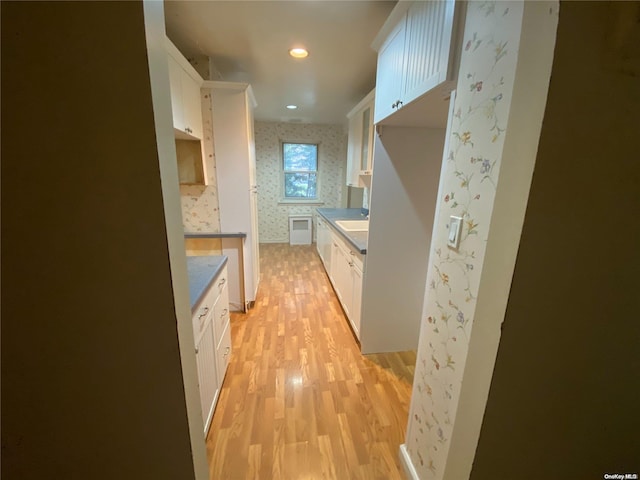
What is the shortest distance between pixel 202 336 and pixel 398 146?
5.60 feet

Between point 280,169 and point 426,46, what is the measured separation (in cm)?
446

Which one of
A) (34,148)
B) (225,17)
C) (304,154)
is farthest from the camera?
(304,154)

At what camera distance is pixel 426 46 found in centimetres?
112

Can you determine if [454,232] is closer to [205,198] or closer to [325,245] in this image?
[205,198]

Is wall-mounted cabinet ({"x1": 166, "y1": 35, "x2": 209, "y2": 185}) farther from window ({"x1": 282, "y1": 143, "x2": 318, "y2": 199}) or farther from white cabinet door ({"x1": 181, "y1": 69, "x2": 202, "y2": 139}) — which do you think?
window ({"x1": 282, "y1": 143, "x2": 318, "y2": 199})

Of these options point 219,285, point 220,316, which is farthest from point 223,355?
point 219,285

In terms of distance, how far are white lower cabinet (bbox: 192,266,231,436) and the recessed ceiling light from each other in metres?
1.88

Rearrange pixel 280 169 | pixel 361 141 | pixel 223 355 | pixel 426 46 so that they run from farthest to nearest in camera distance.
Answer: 1. pixel 280 169
2. pixel 361 141
3. pixel 223 355
4. pixel 426 46

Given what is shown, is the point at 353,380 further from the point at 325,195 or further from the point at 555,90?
the point at 325,195

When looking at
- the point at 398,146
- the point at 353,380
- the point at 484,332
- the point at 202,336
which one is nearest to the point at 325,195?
the point at 398,146

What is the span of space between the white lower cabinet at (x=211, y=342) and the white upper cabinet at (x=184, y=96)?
3.64 ft

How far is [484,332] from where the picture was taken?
0.74m

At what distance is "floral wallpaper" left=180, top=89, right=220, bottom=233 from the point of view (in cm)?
234

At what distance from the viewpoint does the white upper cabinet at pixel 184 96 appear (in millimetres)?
1698
